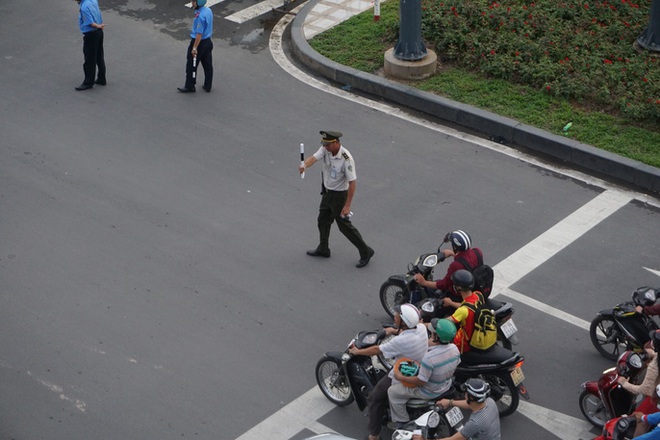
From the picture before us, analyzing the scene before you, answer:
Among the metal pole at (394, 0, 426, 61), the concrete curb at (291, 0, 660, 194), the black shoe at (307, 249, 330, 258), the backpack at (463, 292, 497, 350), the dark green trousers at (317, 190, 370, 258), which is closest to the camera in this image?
the backpack at (463, 292, 497, 350)

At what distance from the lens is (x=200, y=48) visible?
560 inches

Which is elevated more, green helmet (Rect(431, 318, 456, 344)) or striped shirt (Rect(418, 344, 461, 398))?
green helmet (Rect(431, 318, 456, 344))

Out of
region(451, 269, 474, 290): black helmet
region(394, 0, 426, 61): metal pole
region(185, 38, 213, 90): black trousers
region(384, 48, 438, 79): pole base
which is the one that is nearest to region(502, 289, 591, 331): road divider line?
region(451, 269, 474, 290): black helmet

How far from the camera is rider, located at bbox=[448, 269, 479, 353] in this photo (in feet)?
26.6

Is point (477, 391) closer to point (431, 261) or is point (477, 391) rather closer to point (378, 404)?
point (378, 404)

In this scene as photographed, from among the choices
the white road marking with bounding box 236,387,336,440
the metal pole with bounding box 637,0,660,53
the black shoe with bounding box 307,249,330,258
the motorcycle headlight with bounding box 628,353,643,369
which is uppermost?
the metal pole with bounding box 637,0,660,53

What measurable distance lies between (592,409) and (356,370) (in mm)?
2156

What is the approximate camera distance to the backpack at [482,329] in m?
8.09

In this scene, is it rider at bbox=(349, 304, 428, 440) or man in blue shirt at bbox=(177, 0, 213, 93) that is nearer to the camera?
rider at bbox=(349, 304, 428, 440)

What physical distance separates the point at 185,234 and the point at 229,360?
8.00 ft

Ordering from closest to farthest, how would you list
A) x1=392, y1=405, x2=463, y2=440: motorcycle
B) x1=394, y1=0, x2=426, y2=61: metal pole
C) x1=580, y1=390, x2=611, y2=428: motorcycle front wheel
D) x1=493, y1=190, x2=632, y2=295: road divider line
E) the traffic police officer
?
x1=392, y1=405, x2=463, y2=440: motorcycle < x1=580, y1=390, x2=611, y2=428: motorcycle front wheel < the traffic police officer < x1=493, y1=190, x2=632, y2=295: road divider line < x1=394, y1=0, x2=426, y2=61: metal pole

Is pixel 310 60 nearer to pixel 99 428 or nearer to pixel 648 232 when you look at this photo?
pixel 648 232

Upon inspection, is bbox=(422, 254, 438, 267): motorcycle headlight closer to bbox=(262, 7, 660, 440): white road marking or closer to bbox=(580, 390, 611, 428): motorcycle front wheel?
bbox=(262, 7, 660, 440): white road marking

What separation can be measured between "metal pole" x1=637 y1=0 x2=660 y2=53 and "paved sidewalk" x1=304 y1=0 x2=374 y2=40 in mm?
5027
